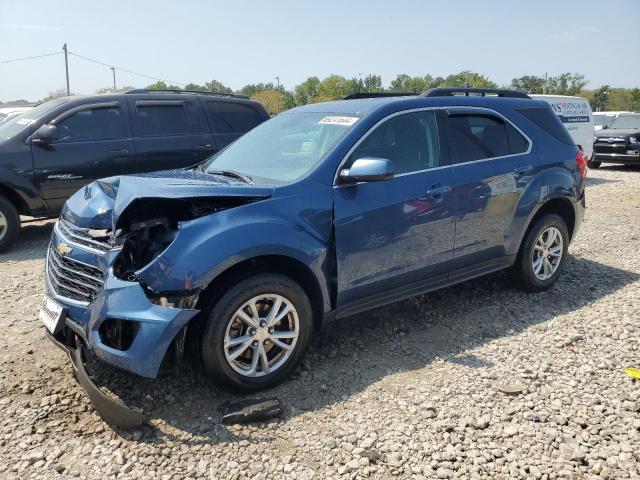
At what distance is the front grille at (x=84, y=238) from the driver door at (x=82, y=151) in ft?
12.2

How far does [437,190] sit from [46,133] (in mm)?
5223

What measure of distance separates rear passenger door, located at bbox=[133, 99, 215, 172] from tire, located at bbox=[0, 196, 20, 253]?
1666 mm

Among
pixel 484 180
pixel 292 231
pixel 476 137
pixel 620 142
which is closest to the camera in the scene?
pixel 292 231

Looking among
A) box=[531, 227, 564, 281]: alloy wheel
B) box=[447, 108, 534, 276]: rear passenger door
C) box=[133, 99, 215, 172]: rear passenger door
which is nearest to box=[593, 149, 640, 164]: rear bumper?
box=[531, 227, 564, 281]: alloy wheel

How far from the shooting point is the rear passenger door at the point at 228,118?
26.4 feet

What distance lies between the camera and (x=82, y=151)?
695 cm

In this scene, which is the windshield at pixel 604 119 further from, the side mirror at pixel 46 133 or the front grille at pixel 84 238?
the front grille at pixel 84 238

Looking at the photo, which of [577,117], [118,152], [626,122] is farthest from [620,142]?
[118,152]

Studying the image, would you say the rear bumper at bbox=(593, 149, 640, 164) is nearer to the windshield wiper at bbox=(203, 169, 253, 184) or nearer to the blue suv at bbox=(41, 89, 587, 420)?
the blue suv at bbox=(41, 89, 587, 420)

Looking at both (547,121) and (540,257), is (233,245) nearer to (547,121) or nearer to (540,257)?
(540,257)

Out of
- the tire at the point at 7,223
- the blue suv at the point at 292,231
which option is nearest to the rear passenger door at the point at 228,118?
the tire at the point at 7,223

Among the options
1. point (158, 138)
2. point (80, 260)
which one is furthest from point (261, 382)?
point (158, 138)

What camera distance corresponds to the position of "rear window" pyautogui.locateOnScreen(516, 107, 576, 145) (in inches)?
191

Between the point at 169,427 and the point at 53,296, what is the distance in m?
1.14
